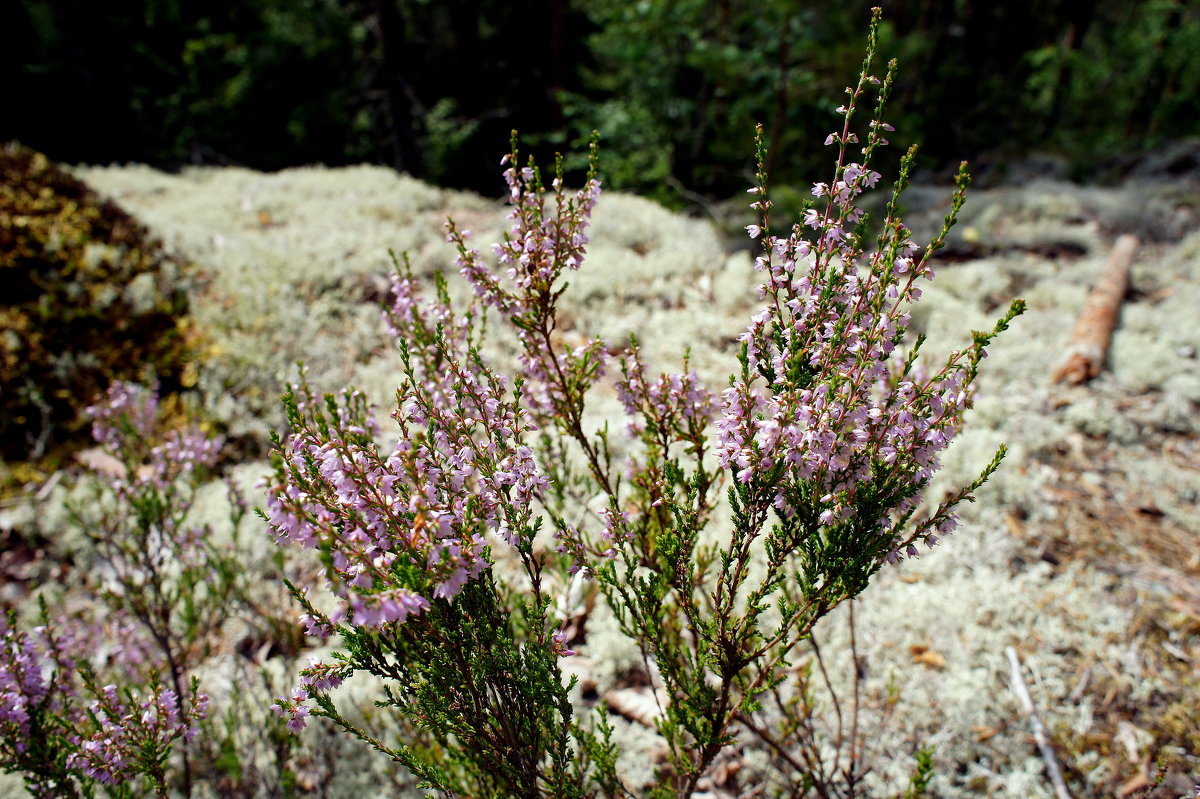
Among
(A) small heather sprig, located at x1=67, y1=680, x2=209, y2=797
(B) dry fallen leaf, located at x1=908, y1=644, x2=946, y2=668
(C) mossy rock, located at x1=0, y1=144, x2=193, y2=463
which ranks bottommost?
(A) small heather sprig, located at x1=67, y1=680, x2=209, y2=797

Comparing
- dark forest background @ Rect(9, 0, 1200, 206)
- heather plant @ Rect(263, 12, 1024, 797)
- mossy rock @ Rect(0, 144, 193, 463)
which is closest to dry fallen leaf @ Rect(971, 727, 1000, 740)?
heather plant @ Rect(263, 12, 1024, 797)

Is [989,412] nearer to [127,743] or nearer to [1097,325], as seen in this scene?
[1097,325]

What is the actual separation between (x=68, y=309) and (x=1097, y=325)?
1015cm

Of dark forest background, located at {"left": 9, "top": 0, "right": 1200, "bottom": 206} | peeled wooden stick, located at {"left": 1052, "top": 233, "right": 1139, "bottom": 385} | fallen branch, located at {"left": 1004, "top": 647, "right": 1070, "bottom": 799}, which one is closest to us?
fallen branch, located at {"left": 1004, "top": 647, "right": 1070, "bottom": 799}

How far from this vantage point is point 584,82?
1366cm

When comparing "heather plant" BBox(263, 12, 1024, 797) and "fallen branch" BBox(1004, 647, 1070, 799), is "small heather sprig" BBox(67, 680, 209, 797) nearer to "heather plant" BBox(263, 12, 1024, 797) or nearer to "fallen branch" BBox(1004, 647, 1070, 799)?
"heather plant" BBox(263, 12, 1024, 797)

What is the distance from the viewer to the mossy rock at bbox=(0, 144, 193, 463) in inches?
224

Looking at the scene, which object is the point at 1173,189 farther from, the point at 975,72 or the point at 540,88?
the point at 540,88

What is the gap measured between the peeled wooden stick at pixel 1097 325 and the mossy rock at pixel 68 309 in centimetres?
834

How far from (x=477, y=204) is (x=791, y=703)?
1069cm

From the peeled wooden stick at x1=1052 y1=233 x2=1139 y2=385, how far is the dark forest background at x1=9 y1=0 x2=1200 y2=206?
4.49 meters

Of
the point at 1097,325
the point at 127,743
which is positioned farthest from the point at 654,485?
the point at 1097,325

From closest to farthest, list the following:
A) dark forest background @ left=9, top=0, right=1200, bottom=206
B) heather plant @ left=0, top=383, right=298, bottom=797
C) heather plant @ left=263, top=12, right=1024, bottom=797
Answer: heather plant @ left=263, top=12, right=1024, bottom=797, heather plant @ left=0, top=383, right=298, bottom=797, dark forest background @ left=9, top=0, right=1200, bottom=206

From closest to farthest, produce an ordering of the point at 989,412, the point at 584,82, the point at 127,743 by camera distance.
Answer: the point at 127,743 → the point at 989,412 → the point at 584,82
